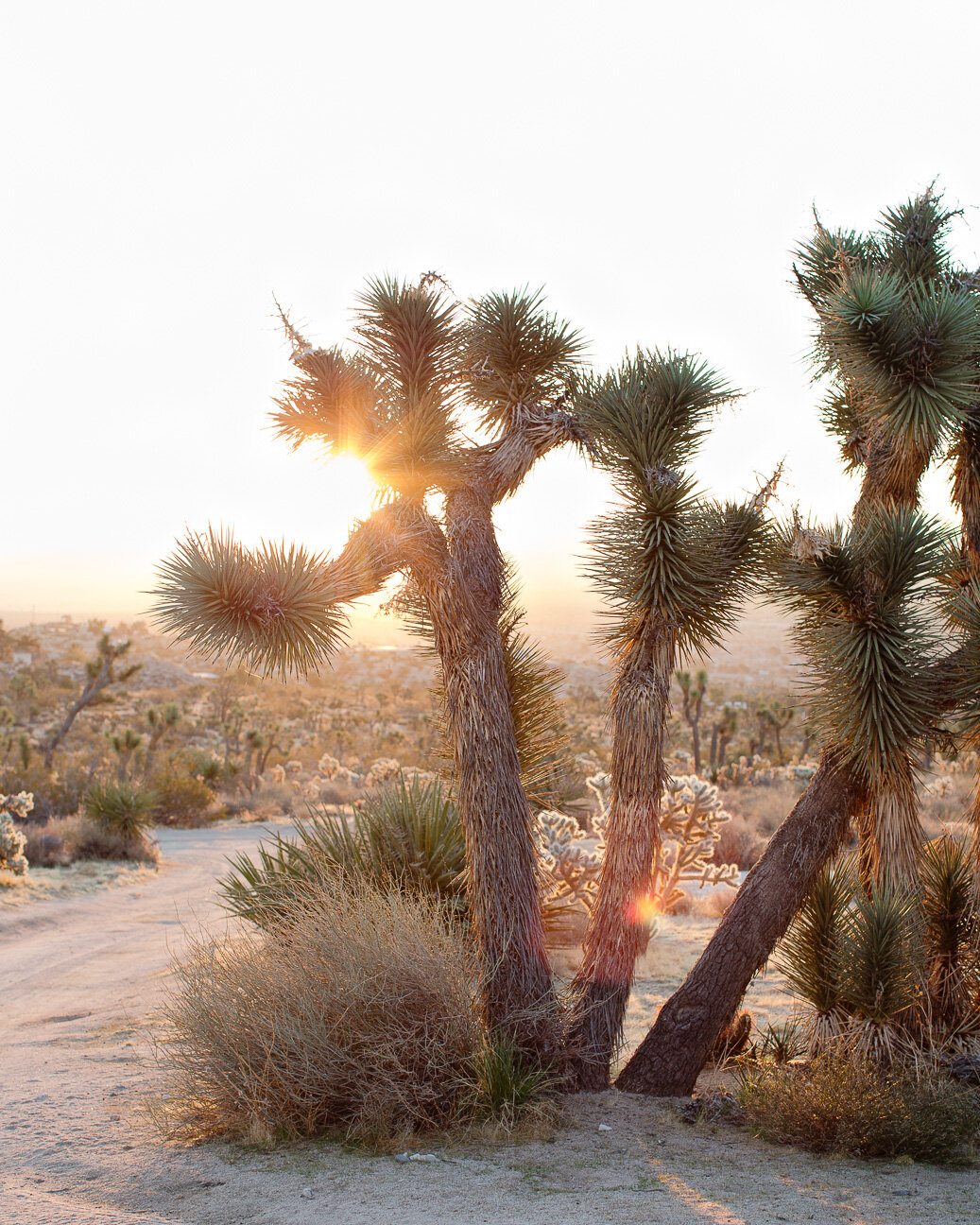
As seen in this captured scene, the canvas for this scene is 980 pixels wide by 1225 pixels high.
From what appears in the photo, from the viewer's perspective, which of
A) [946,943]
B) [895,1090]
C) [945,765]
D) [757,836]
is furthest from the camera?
[945,765]

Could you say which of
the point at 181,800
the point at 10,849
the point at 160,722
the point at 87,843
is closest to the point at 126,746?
the point at 181,800

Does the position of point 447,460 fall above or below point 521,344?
below

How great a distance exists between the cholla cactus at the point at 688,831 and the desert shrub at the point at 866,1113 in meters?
5.72

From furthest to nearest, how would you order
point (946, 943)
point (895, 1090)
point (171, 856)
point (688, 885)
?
1. point (171, 856)
2. point (688, 885)
3. point (946, 943)
4. point (895, 1090)

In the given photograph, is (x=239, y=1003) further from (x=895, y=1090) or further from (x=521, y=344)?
(x=521, y=344)

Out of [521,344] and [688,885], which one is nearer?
[521,344]

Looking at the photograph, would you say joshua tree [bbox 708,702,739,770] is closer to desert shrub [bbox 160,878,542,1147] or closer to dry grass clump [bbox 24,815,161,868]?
dry grass clump [bbox 24,815,161,868]

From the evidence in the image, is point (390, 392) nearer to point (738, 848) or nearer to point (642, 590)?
point (642, 590)

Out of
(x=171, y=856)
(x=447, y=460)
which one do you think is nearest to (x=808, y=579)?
(x=447, y=460)

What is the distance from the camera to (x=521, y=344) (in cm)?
685

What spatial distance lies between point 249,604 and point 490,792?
1.86 m

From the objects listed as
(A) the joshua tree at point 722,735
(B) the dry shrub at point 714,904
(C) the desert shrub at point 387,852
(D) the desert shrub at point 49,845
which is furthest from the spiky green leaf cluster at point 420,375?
(A) the joshua tree at point 722,735

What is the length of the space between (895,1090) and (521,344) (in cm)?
518

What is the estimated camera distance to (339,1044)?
Answer: 5215 mm
